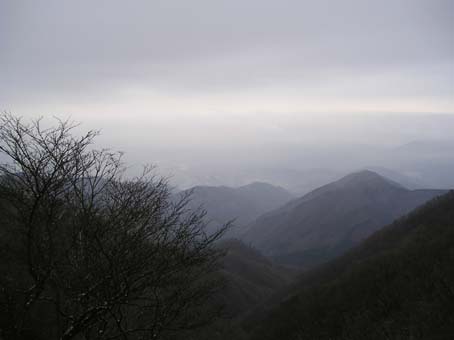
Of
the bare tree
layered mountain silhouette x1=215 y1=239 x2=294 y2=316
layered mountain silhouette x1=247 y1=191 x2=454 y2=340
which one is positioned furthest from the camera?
layered mountain silhouette x1=215 y1=239 x2=294 y2=316

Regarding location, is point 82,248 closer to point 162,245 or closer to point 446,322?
point 162,245

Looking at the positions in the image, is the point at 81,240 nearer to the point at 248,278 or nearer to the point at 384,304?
the point at 384,304

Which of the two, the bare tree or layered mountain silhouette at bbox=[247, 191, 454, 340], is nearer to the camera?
the bare tree

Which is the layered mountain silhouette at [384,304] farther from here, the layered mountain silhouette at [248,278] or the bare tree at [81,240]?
the layered mountain silhouette at [248,278]

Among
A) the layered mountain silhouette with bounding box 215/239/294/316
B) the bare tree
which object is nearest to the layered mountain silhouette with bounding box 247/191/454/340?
the bare tree

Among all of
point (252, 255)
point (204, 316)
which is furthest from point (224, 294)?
point (204, 316)

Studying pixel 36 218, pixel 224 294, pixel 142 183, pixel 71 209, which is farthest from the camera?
pixel 224 294

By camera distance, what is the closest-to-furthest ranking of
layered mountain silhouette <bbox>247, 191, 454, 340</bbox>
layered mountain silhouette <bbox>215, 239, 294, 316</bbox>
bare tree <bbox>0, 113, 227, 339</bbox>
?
bare tree <bbox>0, 113, 227, 339</bbox> → layered mountain silhouette <bbox>247, 191, 454, 340</bbox> → layered mountain silhouette <bbox>215, 239, 294, 316</bbox>

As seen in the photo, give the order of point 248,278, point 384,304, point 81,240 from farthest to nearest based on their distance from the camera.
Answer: point 248,278, point 384,304, point 81,240

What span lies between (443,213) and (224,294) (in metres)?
54.2

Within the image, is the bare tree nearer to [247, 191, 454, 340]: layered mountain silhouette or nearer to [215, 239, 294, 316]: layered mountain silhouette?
[247, 191, 454, 340]: layered mountain silhouette

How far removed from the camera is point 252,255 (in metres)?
131

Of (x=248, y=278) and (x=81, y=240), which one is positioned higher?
(x=81, y=240)

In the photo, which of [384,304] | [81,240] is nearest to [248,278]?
[384,304]
